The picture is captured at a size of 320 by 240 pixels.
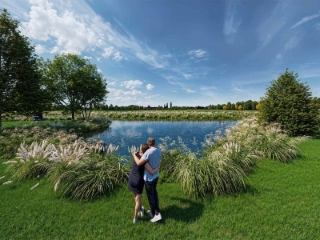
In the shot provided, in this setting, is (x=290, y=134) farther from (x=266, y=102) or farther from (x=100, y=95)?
(x=100, y=95)

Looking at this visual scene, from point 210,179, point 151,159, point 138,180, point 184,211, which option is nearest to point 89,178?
point 138,180

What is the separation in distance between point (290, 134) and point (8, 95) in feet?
70.7

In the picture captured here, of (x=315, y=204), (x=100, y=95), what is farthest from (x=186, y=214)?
(x=100, y=95)

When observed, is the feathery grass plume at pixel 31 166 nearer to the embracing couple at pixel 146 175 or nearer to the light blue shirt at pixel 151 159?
the embracing couple at pixel 146 175

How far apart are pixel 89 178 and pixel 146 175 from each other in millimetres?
2107

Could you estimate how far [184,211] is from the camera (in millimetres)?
3506

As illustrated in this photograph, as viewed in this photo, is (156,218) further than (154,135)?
No

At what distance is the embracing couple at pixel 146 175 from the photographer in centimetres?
309

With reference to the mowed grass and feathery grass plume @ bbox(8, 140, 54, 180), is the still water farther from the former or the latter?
the mowed grass

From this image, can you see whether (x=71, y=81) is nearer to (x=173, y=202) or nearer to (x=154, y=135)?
(x=154, y=135)

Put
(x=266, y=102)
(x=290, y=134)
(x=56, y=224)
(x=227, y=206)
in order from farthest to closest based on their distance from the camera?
(x=266, y=102)
(x=290, y=134)
(x=227, y=206)
(x=56, y=224)

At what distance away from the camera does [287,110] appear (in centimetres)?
1195

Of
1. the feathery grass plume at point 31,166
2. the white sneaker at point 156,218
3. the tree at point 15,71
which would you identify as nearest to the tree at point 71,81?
the tree at point 15,71

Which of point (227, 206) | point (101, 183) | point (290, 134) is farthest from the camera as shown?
point (290, 134)
